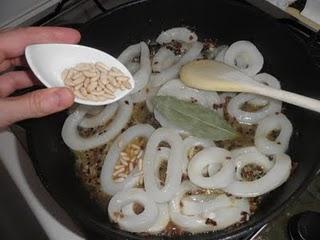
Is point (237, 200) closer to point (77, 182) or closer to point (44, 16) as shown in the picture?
point (77, 182)

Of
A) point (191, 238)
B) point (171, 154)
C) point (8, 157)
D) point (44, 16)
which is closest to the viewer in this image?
point (191, 238)

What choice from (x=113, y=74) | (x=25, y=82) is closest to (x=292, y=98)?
(x=113, y=74)

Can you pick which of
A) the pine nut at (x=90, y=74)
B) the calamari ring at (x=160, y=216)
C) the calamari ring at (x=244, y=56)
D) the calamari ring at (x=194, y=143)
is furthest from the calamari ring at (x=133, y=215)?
the calamari ring at (x=244, y=56)

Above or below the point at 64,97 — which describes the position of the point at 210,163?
below

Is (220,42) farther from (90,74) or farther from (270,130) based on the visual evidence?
(90,74)

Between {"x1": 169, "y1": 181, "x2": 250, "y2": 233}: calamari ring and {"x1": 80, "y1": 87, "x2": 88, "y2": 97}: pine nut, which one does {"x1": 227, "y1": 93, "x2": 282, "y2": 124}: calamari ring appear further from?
{"x1": 80, "y1": 87, "x2": 88, "y2": 97}: pine nut

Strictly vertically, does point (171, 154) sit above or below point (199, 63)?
below

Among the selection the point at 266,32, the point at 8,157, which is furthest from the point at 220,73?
the point at 8,157
